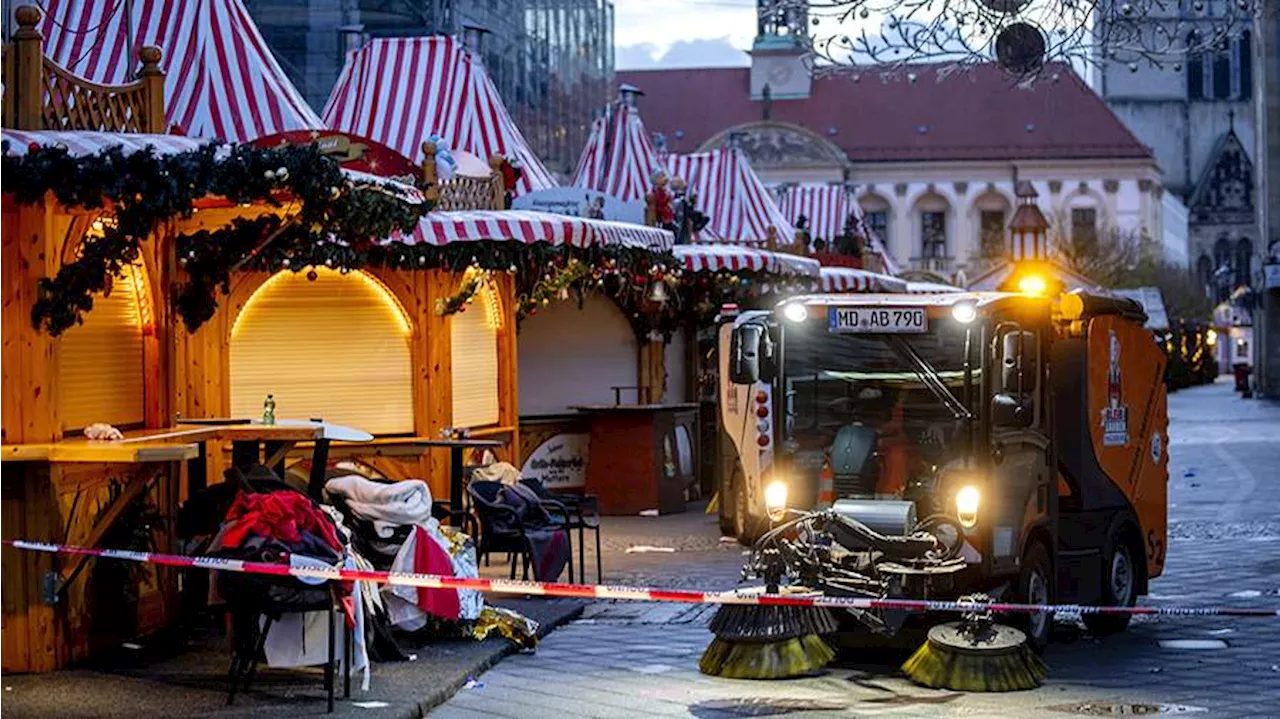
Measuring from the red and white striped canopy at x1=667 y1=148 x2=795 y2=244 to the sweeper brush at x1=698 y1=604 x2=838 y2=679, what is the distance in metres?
30.0

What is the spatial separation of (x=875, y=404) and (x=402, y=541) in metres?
3.28

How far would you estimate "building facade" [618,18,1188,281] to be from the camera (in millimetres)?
122062

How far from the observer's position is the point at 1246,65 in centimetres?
15562

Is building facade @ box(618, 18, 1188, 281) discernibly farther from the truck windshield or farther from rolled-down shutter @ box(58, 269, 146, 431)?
rolled-down shutter @ box(58, 269, 146, 431)

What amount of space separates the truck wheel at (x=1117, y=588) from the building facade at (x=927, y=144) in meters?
105

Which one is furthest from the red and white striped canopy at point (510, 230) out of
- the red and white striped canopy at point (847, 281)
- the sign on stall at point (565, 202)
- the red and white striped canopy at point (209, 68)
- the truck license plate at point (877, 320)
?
the red and white striped canopy at point (847, 281)

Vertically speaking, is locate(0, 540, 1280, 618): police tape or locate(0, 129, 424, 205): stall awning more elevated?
locate(0, 129, 424, 205): stall awning

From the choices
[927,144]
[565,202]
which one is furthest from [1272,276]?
[927,144]

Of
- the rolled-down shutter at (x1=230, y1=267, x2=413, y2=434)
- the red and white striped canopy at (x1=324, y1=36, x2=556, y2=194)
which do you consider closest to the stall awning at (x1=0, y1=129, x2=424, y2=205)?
the rolled-down shutter at (x1=230, y1=267, x2=413, y2=434)

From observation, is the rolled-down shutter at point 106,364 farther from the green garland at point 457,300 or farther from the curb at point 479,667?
the green garland at point 457,300

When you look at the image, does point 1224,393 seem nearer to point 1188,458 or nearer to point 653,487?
point 1188,458

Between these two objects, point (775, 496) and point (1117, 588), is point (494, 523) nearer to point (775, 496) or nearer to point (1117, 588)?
point (775, 496)

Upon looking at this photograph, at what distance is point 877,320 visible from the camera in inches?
585

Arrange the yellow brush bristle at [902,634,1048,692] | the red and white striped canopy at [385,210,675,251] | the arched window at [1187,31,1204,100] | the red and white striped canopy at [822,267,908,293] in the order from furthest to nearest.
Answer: the arched window at [1187,31,1204,100] < the red and white striped canopy at [822,267,908,293] < the red and white striped canopy at [385,210,675,251] < the yellow brush bristle at [902,634,1048,692]
